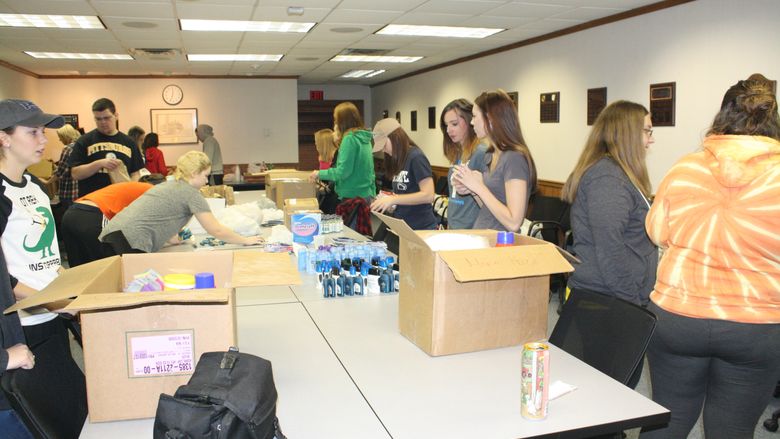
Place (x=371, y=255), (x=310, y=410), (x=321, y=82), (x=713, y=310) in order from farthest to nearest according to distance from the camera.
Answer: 1. (x=321, y=82)
2. (x=371, y=255)
3. (x=713, y=310)
4. (x=310, y=410)

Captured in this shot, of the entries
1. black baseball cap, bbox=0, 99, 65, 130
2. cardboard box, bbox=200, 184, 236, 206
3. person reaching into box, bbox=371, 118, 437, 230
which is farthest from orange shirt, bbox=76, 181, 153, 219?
black baseball cap, bbox=0, 99, 65, 130

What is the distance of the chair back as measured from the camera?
1.65m

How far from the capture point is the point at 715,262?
5.19 feet

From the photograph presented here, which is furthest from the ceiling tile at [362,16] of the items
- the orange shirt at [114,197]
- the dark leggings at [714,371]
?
the dark leggings at [714,371]

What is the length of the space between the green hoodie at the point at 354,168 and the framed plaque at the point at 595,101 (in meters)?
2.89

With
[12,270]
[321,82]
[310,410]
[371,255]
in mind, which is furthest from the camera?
[321,82]

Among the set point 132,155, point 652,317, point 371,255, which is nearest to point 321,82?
point 132,155

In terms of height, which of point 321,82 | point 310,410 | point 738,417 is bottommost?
point 738,417

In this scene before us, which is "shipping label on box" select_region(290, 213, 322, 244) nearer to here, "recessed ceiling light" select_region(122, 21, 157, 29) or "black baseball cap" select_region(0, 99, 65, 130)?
"black baseball cap" select_region(0, 99, 65, 130)

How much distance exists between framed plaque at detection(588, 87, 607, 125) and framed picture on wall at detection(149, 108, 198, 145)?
315 inches

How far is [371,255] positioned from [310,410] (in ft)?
3.69

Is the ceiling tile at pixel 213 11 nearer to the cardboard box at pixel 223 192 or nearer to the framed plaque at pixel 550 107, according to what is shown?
the cardboard box at pixel 223 192

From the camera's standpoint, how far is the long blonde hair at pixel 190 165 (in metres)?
3.12

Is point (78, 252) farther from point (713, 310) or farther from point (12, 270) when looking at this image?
point (713, 310)
